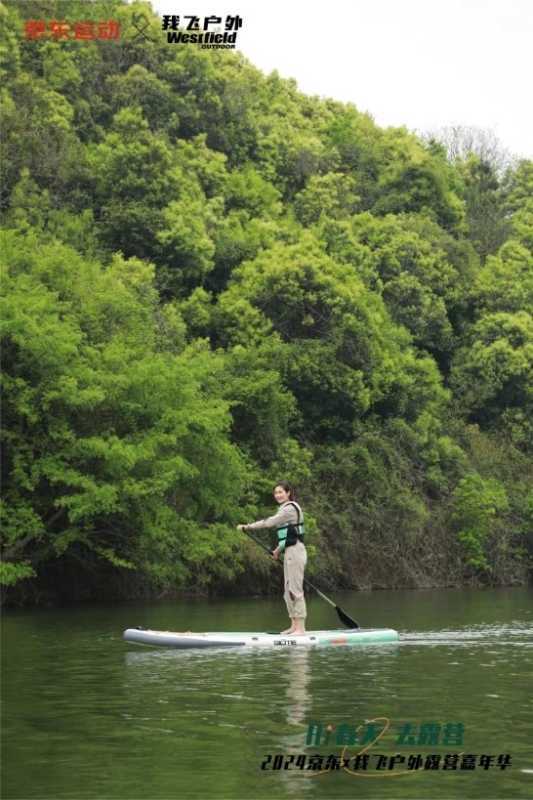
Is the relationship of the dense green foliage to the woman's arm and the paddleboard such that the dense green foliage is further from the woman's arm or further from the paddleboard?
the paddleboard

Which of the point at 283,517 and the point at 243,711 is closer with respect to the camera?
the point at 243,711

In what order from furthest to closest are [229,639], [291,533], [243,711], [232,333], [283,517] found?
[232,333]
[291,533]
[283,517]
[229,639]
[243,711]

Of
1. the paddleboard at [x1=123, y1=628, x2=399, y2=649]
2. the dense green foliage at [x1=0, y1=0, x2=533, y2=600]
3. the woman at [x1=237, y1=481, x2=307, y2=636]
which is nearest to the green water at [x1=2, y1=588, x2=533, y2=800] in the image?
the paddleboard at [x1=123, y1=628, x2=399, y2=649]

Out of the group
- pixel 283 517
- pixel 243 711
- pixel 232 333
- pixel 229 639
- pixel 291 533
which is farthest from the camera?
pixel 232 333

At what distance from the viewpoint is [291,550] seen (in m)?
→ 24.5

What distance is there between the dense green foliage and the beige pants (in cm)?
1297

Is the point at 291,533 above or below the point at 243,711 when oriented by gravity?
above

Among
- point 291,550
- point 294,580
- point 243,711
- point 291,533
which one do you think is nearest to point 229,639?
point 294,580

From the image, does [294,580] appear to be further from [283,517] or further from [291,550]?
[283,517]

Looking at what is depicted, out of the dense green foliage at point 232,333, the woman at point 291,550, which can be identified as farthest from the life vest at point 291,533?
the dense green foliage at point 232,333

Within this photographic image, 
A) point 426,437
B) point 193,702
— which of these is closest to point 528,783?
point 193,702

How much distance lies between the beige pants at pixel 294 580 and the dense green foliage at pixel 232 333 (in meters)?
13.0

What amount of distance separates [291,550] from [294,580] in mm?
473

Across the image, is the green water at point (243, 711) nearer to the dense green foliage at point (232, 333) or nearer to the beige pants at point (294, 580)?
the beige pants at point (294, 580)
